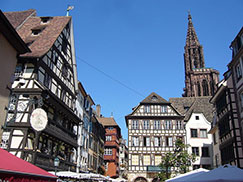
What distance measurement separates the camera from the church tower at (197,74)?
262ft

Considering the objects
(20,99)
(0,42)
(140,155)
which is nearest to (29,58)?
(20,99)

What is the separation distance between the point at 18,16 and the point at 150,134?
24.5 meters

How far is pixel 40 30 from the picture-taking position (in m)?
24.2

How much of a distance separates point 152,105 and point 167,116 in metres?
2.90

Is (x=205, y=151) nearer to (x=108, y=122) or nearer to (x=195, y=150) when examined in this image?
(x=195, y=150)

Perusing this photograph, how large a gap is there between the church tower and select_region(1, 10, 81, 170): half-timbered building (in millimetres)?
58308

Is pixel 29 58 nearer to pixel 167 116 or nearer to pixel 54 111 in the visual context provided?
pixel 54 111

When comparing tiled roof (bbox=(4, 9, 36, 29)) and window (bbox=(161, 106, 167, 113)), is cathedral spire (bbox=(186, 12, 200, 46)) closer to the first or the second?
window (bbox=(161, 106, 167, 113))

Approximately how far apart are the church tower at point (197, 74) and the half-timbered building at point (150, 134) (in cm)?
4156

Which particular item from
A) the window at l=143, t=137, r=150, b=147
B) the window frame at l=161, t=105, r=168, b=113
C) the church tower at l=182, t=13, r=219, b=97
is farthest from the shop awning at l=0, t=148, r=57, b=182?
the church tower at l=182, t=13, r=219, b=97

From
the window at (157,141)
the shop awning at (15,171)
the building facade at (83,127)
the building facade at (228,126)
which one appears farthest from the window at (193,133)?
the shop awning at (15,171)

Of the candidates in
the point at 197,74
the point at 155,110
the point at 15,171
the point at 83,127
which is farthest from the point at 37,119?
the point at 197,74

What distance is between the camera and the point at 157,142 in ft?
131

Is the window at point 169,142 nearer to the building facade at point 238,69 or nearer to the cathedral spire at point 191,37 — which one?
the building facade at point 238,69
